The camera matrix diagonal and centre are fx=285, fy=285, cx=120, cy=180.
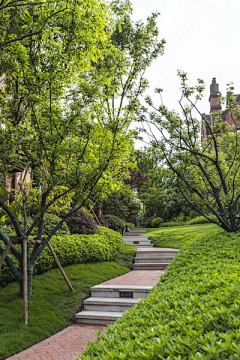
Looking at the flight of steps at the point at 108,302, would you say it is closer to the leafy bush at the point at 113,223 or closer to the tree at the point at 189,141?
the tree at the point at 189,141

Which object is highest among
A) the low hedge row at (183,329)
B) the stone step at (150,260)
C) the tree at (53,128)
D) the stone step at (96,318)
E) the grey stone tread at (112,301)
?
the tree at (53,128)

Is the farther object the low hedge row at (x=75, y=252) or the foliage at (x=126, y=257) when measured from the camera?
the foliage at (x=126, y=257)

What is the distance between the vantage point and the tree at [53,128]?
502cm

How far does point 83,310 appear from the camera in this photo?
565cm

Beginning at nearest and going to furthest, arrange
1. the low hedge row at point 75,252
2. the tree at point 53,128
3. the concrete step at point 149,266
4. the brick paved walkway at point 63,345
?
the brick paved walkway at point 63,345
the tree at point 53,128
the low hedge row at point 75,252
the concrete step at point 149,266

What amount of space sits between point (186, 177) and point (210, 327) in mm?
5850

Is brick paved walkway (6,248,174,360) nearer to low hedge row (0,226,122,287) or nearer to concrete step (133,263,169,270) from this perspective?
low hedge row (0,226,122,287)

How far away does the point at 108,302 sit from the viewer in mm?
5535

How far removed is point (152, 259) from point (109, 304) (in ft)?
14.2

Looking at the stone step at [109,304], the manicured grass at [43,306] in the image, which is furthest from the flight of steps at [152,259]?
the stone step at [109,304]

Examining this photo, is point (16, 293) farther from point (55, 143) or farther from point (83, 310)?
point (55, 143)

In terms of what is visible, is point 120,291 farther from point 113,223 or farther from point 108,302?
point 113,223

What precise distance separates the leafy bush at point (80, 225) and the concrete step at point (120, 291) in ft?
11.1

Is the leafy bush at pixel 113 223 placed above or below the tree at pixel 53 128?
below
